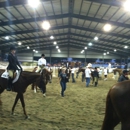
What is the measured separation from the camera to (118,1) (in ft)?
45.9

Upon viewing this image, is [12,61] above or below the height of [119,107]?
above

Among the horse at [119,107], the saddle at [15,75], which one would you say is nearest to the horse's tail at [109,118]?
the horse at [119,107]

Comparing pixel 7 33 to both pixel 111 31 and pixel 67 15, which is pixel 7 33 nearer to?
pixel 67 15

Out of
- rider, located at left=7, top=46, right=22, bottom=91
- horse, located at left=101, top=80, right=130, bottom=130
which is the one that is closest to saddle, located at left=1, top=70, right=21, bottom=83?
rider, located at left=7, top=46, right=22, bottom=91

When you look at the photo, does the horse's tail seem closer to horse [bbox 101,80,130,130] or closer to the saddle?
horse [bbox 101,80,130,130]

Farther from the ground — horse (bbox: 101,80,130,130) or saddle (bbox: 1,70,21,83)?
saddle (bbox: 1,70,21,83)

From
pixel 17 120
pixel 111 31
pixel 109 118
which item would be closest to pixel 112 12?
pixel 111 31

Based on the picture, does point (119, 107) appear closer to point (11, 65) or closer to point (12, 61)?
point (12, 61)

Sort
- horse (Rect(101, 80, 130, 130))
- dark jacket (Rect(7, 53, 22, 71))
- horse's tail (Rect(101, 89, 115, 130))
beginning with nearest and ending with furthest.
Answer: horse (Rect(101, 80, 130, 130)), horse's tail (Rect(101, 89, 115, 130)), dark jacket (Rect(7, 53, 22, 71))

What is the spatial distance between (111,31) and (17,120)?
2361 cm

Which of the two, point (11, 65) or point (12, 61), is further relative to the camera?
point (11, 65)

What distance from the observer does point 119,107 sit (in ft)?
10.4

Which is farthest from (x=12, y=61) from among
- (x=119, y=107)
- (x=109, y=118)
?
(x=119, y=107)

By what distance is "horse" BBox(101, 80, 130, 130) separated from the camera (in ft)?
10.0
